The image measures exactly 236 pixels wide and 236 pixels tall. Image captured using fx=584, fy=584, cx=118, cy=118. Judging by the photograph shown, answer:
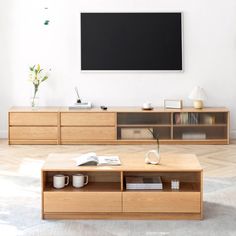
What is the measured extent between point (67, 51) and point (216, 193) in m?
3.74

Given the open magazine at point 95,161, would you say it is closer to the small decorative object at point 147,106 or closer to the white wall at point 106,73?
the small decorative object at point 147,106

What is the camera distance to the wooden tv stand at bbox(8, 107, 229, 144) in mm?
7781

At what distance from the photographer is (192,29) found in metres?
8.09

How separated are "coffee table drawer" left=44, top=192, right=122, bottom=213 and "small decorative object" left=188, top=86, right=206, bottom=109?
3.73 m

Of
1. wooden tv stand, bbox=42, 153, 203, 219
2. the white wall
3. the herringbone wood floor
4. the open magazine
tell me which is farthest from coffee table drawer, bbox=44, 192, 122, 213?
the white wall

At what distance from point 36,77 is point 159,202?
417 cm

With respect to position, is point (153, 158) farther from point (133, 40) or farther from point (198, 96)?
point (133, 40)

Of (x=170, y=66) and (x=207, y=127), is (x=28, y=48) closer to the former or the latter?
(x=170, y=66)

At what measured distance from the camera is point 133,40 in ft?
26.5

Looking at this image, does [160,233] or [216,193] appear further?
[216,193]

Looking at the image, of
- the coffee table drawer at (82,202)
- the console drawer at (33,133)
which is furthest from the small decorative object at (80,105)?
the coffee table drawer at (82,202)

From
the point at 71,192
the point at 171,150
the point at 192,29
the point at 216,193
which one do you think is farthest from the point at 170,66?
the point at 71,192

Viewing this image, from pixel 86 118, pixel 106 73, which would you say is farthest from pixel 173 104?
pixel 86 118

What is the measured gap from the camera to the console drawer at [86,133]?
7809mm
